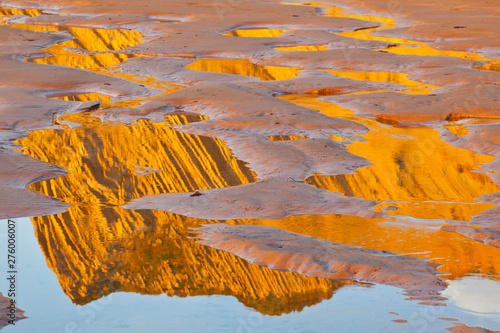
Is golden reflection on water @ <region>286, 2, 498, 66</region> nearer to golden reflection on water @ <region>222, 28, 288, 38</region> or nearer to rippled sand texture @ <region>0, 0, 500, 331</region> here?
rippled sand texture @ <region>0, 0, 500, 331</region>

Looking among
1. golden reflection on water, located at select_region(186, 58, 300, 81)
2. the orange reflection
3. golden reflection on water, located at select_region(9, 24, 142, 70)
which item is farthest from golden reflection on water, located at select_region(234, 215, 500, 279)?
golden reflection on water, located at select_region(9, 24, 142, 70)

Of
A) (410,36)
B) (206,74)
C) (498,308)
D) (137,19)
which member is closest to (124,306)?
(498,308)

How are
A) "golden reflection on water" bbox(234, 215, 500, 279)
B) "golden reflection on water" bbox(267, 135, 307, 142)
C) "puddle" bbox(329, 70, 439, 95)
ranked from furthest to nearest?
"puddle" bbox(329, 70, 439, 95)
"golden reflection on water" bbox(267, 135, 307, 142)
"golden reflection on water" bbox(234, 215, 500, 279)

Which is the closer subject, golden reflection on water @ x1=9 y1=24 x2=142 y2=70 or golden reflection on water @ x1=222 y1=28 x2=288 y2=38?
golden reflection on water @ x1=9 y1=24 x2=142 y2=70

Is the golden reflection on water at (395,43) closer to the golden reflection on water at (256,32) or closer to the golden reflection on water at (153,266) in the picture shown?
the golden reflection on water at (256,32)

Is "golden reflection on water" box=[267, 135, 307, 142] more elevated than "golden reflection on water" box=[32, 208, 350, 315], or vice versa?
"golden reflection on water" box=[32, 208, 350, 315]

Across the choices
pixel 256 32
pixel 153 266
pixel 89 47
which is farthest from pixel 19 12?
pixel 153 266

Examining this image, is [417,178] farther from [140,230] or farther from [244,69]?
[244,69]
